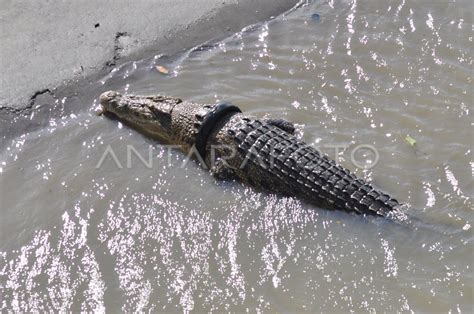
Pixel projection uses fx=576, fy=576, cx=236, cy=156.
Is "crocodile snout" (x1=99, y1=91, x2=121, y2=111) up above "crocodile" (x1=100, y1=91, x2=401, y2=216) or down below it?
above

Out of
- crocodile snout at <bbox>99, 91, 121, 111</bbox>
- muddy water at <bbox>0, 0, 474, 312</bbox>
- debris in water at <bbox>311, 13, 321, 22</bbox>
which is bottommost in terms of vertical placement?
muddy water at <bbox>0, 0, 474, 312</bbox>

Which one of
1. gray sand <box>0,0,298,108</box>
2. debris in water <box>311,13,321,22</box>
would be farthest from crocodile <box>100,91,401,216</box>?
debris in water <box>311,13,321,22</box>

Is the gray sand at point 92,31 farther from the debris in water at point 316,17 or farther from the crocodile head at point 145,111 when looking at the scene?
the crocodile head at point 145,111

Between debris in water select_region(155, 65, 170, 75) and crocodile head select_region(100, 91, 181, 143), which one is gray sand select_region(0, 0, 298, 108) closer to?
debris in water select_region(155, 65, 170, 75)

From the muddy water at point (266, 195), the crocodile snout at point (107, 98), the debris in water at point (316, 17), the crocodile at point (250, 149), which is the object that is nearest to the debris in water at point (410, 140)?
the muddy water at point (266, 195)

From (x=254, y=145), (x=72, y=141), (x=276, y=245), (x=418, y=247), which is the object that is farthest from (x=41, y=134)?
(x=418, y=247)

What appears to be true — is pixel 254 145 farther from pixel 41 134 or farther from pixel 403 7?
pixel 403 7
